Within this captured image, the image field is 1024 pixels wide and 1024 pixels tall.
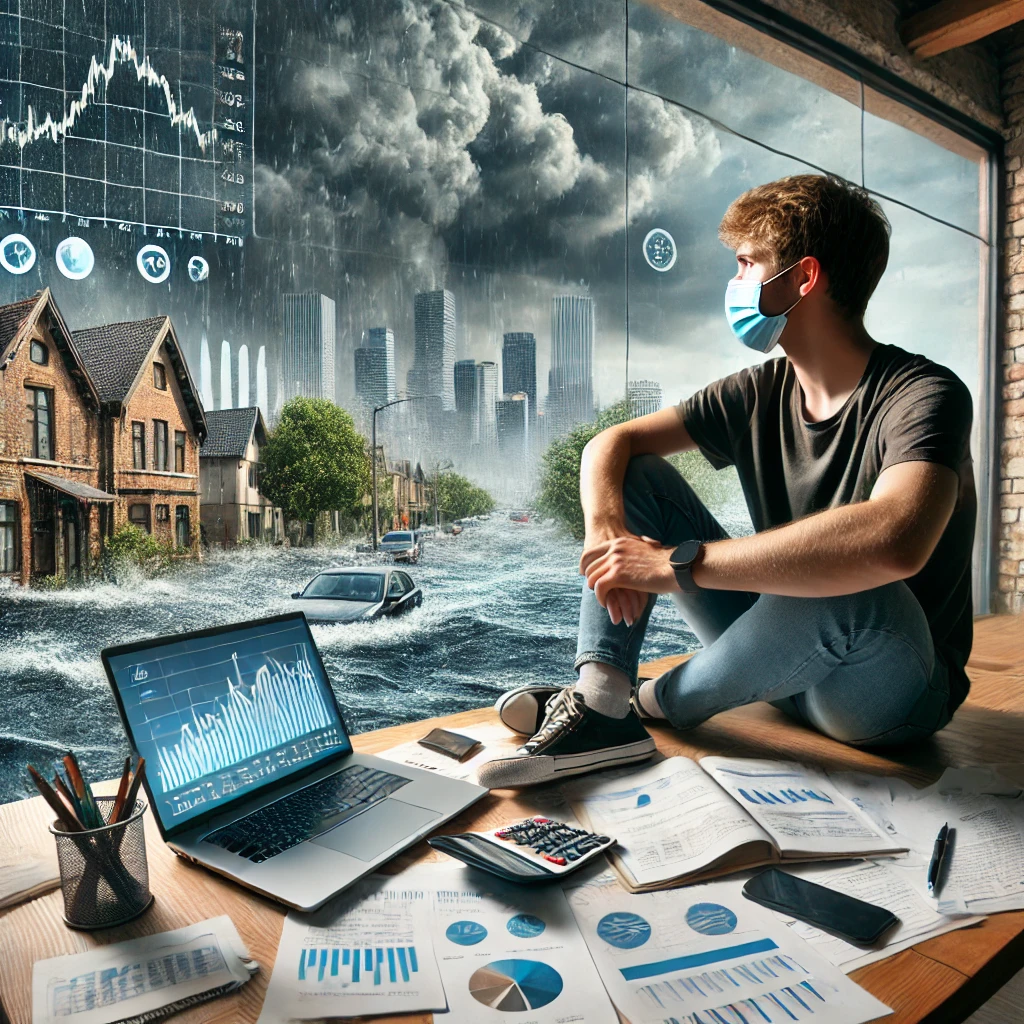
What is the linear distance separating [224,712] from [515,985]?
54 centimetres

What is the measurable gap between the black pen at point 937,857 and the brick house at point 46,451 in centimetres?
163

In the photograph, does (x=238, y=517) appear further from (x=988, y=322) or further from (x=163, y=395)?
(x=988, y=322)

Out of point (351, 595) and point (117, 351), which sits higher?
point (117, 351)

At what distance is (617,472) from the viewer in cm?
145

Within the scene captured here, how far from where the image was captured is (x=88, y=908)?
80 centimetres

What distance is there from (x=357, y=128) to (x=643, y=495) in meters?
1.33

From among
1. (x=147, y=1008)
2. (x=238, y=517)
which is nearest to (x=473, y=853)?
(x=147, y=1008)

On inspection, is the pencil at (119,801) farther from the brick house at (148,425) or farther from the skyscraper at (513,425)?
the skyscraper at (513,425)

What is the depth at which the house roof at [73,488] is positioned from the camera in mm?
1587
